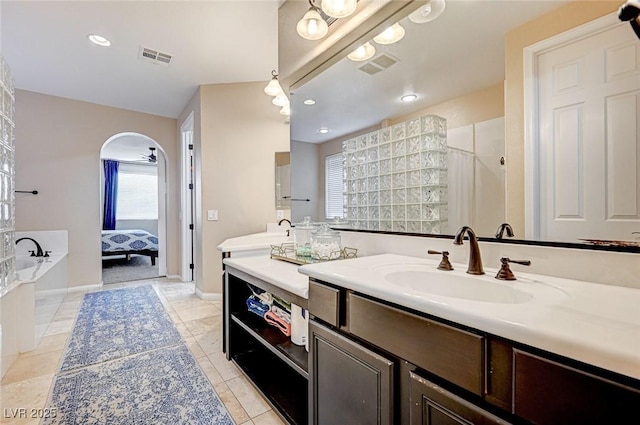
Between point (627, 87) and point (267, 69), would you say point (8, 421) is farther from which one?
point (267, 69)

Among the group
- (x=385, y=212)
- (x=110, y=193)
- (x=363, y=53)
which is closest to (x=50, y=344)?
(x=385, y=212)

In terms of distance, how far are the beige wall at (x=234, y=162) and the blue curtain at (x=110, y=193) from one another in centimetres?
553

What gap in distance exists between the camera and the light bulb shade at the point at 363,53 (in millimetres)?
1581

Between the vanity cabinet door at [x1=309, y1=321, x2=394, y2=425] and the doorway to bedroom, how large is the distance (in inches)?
189

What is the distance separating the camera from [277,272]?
1554 mm

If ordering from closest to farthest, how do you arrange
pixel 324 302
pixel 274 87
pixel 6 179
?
pixel 324 302 → pixel 6 179 → pixel 274 87

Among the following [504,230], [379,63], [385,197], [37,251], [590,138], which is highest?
[379,63]

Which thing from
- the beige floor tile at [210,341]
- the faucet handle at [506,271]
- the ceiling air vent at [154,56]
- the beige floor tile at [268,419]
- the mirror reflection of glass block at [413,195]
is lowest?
the beige floor tile at [268,419]

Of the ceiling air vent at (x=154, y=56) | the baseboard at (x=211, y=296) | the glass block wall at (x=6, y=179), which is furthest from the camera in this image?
the baseboard at (x=211, y=296)

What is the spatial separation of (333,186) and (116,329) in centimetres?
236

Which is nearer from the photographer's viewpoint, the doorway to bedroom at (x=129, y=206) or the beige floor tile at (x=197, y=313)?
the beige floor tile at (x=197, y=313)

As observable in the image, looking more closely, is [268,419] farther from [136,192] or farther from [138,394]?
[136,192]

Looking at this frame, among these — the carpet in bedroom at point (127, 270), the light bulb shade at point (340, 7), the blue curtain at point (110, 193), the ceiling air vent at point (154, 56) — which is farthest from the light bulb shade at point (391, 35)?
the blue curtain at point (110, 193)

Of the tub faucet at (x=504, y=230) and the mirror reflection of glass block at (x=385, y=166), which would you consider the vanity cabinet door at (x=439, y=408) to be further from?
the mirror reflection of glass block at (x=385, y=166)
